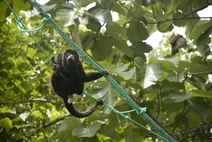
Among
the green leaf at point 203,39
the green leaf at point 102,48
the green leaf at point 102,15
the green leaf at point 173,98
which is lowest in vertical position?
the green leaf at point 173,98

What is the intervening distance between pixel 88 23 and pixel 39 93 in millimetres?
1254

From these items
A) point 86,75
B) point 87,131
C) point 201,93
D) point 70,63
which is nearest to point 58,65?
point 70,63

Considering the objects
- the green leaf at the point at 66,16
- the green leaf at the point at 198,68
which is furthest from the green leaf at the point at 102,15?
the green leaf at the point at 198,68

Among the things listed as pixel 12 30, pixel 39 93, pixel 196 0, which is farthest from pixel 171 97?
pixel 12 30

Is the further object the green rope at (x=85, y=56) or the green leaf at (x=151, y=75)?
the green leaf at (x=151, y=75)

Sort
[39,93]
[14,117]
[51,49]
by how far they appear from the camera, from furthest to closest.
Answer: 1. [51,49]
2. [39,93]
3. [14,117]

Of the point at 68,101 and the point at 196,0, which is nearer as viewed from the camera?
the point at 68,101

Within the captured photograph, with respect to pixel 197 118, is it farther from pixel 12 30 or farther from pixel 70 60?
pixel 12 30

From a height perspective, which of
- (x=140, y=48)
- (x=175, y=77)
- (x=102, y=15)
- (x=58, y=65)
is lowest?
(x=175, y=77)

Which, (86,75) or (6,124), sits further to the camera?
(6,124)

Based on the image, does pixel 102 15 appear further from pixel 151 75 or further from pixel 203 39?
pixel 203 39

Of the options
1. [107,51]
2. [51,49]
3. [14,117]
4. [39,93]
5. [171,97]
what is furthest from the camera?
[51,49]

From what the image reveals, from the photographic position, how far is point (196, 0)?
233cm

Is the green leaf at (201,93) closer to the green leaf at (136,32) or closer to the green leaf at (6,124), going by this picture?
the green leaf at (136,32)
